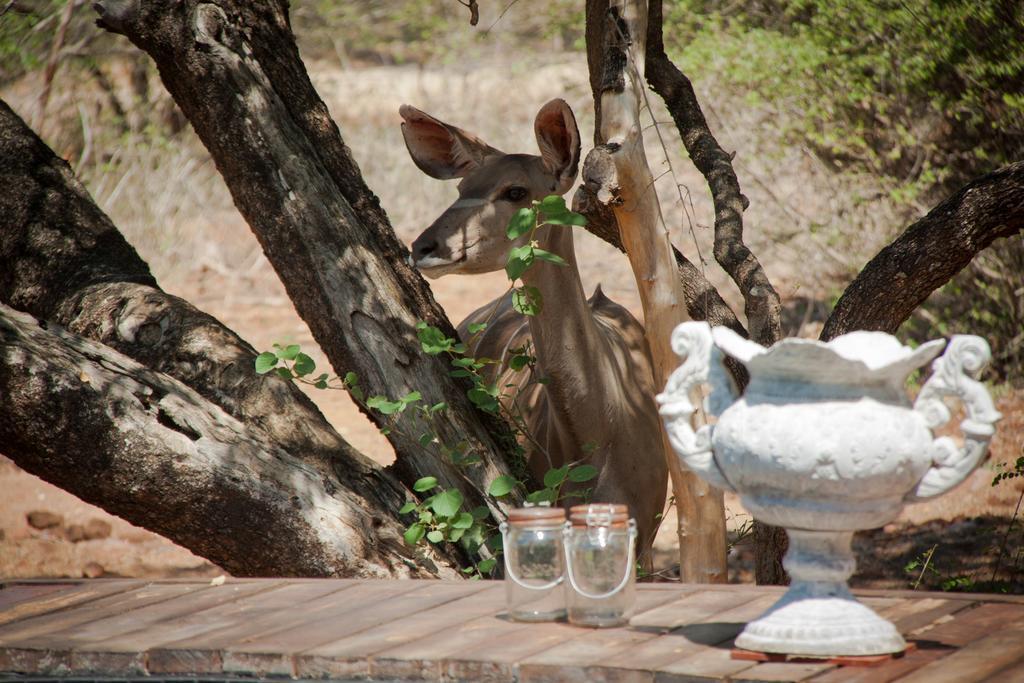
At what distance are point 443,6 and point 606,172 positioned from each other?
1370 centimetres

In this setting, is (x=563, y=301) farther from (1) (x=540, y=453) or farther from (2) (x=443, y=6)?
(2) (x=443, y=6)

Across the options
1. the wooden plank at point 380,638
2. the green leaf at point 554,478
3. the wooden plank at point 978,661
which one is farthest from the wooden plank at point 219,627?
the wooden plank at point 978,661

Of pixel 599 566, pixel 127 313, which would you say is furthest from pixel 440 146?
pixel 599 566

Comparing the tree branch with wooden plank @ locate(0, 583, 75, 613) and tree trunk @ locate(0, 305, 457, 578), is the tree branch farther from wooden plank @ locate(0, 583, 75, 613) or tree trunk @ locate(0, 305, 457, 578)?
wooden plank @ locate(0, 583, 75, 613)

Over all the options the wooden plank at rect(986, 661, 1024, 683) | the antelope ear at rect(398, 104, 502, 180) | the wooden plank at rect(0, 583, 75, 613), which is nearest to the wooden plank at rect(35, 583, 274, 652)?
the wooden plank at rect(0, 583, 75, 613)

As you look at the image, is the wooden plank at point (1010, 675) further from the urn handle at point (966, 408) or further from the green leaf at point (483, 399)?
the green leaf at point (483, 399)

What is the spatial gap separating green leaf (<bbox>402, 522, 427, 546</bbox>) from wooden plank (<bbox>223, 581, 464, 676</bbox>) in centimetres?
58

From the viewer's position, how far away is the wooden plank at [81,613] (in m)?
2.87

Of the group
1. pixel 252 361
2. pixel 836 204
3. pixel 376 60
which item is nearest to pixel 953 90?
pixel 836 204

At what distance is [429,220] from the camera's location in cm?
1412

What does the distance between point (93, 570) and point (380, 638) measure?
4.72 metres

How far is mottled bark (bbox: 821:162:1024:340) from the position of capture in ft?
12.5

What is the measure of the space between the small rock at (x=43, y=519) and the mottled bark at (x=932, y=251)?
5.30m

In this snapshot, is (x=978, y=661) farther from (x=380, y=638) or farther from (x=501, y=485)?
(x=501, y=485)
